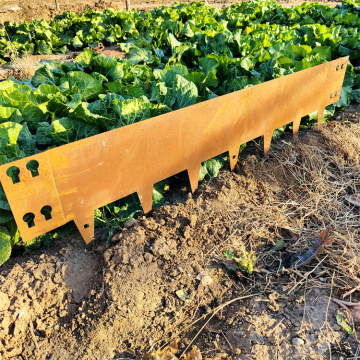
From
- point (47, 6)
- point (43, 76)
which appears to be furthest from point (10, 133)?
point (47, 6)

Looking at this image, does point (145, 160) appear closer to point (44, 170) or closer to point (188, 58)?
point (44, 170)

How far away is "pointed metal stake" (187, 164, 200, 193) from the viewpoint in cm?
304

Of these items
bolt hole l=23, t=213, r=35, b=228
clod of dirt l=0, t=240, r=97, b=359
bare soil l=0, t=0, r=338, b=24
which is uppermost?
bolt hole l=23, t=213, r=35, b=228

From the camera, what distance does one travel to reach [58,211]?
2.34 metres

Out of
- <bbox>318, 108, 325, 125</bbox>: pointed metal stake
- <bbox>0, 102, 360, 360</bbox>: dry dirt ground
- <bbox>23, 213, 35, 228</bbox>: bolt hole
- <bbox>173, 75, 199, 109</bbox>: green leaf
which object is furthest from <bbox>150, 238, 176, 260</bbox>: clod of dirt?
<bbox>318, 108, 325, 125</bbox>: pointed metal stake

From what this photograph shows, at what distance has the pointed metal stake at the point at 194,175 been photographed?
9.96 ft

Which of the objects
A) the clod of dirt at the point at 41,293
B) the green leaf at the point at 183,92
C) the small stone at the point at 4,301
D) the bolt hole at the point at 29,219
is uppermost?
the green leaf at the point at 183,92

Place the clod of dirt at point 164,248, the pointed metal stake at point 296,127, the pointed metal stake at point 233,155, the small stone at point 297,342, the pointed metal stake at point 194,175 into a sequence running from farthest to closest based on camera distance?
the pointed metal stake at point 296,127, the pointed metal stake at point 233,155, the pointed metal stake at point 194,175, the clod of dirt at point 164,248, the small stone at point 297,342

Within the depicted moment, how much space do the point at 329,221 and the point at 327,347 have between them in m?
1.19

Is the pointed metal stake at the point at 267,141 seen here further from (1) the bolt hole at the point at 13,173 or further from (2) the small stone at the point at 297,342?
(1) the bolt hole at the point at 13,173

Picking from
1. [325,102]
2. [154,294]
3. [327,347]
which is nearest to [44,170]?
[154,294]

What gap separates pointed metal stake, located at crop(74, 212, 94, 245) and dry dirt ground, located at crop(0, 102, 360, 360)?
84mm

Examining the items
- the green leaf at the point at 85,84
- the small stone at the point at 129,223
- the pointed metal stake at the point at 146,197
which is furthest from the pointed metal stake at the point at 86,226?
the green leaf at the point at 85,84

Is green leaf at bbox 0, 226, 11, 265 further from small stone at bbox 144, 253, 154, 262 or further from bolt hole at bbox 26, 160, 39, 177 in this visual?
small stone at bbox 144, 253, 154, 262
